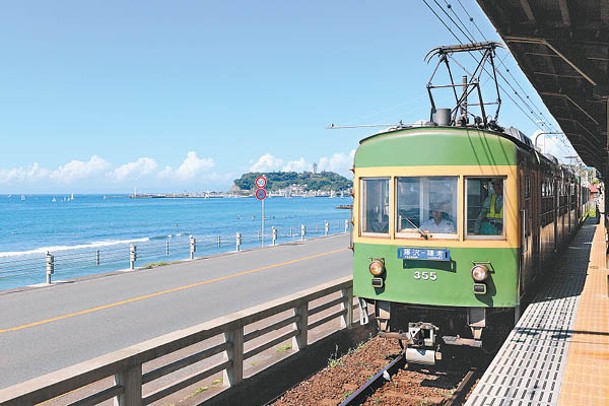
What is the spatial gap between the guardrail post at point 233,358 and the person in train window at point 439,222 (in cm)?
310

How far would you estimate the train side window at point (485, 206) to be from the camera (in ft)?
27.5

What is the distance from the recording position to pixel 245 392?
7.72 meters

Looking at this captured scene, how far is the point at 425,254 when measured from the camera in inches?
333

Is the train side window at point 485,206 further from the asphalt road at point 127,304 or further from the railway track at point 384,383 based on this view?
the asphalt road at point 127,304

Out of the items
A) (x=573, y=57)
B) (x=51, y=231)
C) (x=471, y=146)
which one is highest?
(x=573, y=57)

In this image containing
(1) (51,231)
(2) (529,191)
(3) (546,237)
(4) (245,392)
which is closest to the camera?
(4) (245,392)

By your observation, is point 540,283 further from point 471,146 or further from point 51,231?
point 51,231

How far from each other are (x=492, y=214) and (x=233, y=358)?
4132 mm

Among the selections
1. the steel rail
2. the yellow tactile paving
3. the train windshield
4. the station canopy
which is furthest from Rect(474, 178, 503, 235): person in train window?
the station canopy

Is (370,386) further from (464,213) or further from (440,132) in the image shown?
(440,132)

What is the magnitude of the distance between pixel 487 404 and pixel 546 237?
7602 millimetres

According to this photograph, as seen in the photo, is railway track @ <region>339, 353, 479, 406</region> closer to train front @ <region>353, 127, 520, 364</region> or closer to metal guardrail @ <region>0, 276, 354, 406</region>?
train front @ <region>353, 127, 520, 364</region>

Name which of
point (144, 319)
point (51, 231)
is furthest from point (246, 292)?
point (51, 231)

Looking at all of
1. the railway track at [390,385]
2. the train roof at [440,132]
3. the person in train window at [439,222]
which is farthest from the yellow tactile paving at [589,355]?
the train roof at [440,132]
